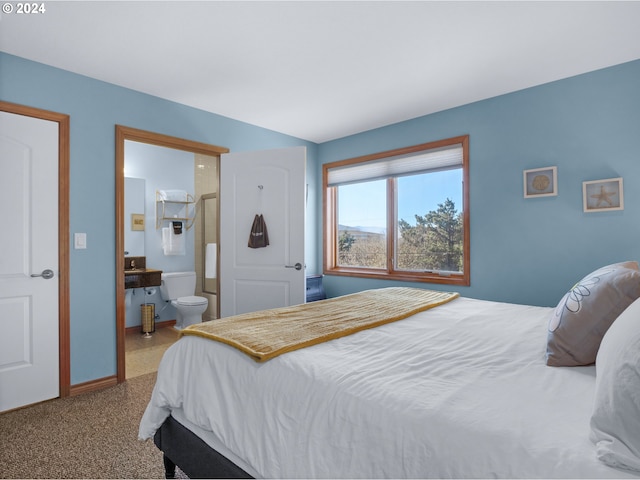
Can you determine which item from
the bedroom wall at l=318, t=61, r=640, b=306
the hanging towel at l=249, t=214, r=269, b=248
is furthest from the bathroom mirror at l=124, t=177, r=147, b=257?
the bedroom wall at l=318, t=61, r=640, b=306

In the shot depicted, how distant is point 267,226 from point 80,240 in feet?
5.00

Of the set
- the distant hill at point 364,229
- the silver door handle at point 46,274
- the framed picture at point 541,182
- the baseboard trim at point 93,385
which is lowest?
the baseboard trim at point 93,385

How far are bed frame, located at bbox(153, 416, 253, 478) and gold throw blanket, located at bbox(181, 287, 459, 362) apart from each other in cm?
41

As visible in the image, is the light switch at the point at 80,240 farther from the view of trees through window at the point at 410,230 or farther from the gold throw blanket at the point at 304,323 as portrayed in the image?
the view of trees through window at the point at 410,230

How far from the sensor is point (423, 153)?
3.71m

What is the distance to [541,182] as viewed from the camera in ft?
9.76

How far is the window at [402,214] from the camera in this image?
3.58 metres

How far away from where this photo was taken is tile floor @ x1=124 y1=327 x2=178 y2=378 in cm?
330

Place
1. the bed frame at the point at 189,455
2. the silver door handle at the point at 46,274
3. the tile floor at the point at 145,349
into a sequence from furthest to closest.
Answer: the tile floor at the point at 145,349
the silver door handle at the point at 46,274
the bed frame at the point at 189,455

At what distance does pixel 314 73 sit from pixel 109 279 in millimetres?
2339

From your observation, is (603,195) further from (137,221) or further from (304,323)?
(137,221)

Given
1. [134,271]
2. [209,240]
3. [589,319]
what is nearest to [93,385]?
[134,271]

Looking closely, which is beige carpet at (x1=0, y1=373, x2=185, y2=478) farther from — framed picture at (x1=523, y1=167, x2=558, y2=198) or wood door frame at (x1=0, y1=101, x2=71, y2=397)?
framed picture at (x1=523, y1=167, x2=558, y2=198)

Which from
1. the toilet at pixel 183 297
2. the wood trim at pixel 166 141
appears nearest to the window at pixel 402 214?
the wood trim at pixel 166 141
